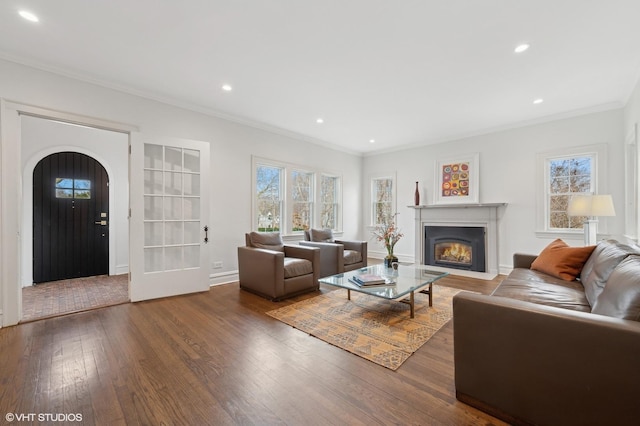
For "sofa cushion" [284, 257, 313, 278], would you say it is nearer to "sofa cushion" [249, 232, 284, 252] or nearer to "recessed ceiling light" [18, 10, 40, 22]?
"sofa cushion" [249, 232, 284, 252]

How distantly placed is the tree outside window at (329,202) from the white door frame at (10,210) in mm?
4528

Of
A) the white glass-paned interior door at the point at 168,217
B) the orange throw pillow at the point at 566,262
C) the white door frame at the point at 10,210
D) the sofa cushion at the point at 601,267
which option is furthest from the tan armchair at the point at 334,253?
the white door frame at the point at 10,210

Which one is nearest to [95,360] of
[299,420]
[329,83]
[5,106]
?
[299,420]

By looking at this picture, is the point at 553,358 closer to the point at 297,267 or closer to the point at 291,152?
the point at 297,267

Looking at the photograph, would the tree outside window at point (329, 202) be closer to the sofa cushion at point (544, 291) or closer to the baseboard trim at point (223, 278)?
the baseboard trim at point (223, 278)

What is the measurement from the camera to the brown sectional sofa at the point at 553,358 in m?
1.16

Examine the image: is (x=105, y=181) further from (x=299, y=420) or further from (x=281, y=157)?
(x=299, y=420)

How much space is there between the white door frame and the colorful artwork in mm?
6288

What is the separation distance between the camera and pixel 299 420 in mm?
1485

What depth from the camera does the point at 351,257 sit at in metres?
4.81

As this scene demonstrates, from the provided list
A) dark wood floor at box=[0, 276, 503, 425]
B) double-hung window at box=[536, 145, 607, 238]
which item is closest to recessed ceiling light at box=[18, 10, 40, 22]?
dark wood floor at box=[0, 276, 503, 425]

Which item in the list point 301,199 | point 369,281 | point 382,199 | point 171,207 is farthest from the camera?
point 382,199

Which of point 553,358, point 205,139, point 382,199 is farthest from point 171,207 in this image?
point 382,199

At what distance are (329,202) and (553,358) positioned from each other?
530 centimetres
